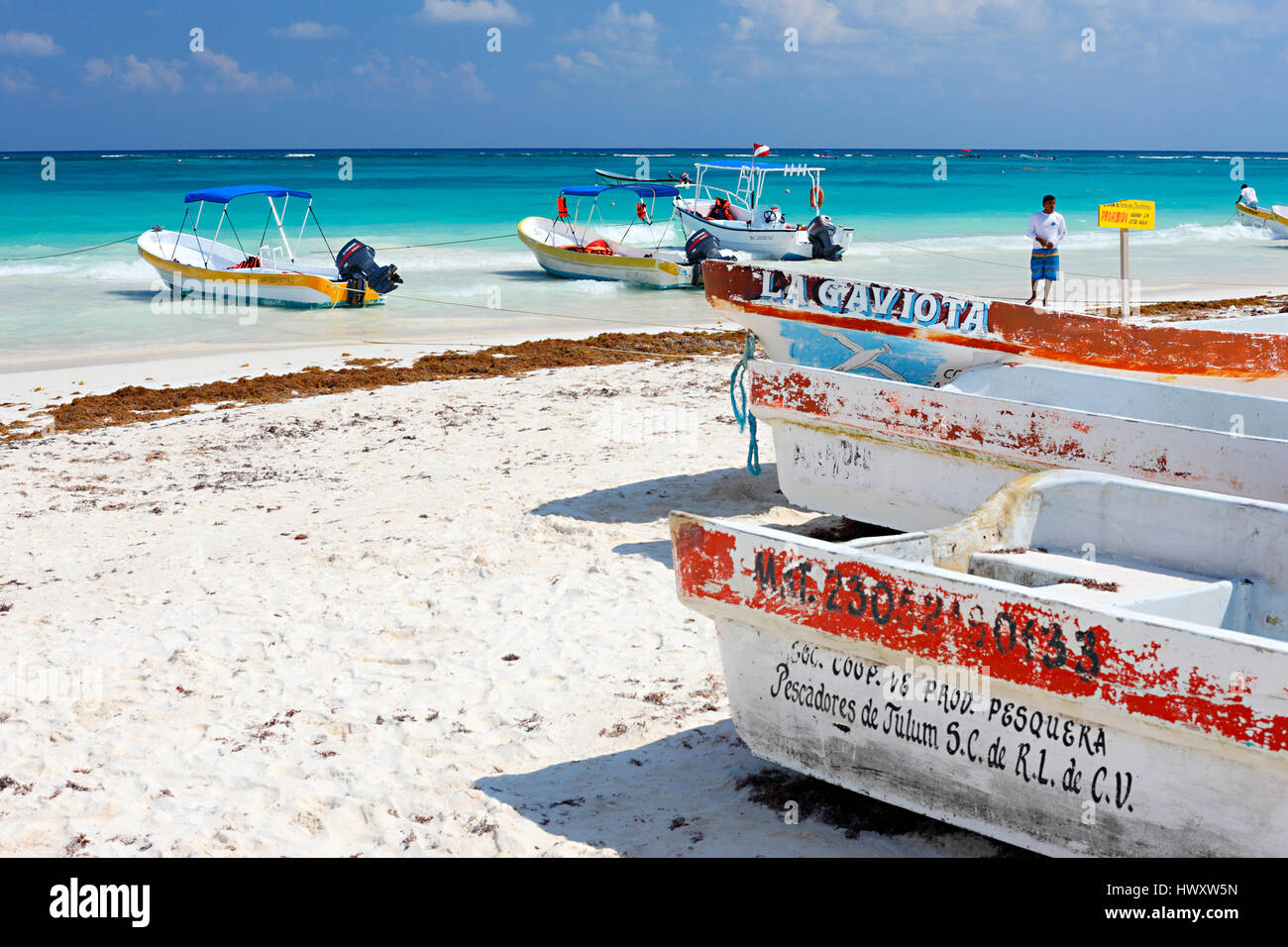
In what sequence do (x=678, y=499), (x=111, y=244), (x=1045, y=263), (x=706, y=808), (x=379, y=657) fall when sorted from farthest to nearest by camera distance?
(x=111, y=244) < (x=1045, y=263) < (x=678, y=499) < (x=379, y=657) < (x=706, y=808)

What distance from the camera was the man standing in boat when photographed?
13.3 meters

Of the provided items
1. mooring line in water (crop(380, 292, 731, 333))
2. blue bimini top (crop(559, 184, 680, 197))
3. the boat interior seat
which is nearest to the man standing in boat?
mooring line in water (crop(380, 292, 731, 333))

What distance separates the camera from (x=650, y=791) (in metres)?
3.70

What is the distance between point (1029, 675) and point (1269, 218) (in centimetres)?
3164

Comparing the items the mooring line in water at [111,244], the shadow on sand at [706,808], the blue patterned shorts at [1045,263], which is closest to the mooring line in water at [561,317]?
the blue patterned shorts at [1045,263]

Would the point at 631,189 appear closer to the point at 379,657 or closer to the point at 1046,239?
A: the point at 1046,239

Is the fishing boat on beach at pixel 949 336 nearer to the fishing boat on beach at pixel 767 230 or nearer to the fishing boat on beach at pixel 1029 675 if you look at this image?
the fishing boat on beach at pixel 1029 675

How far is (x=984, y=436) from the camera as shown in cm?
562

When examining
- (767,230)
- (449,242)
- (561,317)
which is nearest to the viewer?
(561,317)

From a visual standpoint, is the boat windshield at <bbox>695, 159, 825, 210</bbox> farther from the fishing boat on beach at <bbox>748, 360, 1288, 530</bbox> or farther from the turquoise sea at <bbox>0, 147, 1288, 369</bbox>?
the fishing boat on beach at <bbox>748, 360, 1288, 530</bbox>

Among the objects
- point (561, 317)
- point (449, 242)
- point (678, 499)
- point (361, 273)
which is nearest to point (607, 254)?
point (561, 317)

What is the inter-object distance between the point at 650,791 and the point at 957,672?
114 centimetres

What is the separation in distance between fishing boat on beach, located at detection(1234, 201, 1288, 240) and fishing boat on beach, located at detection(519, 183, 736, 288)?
54.6 ft
